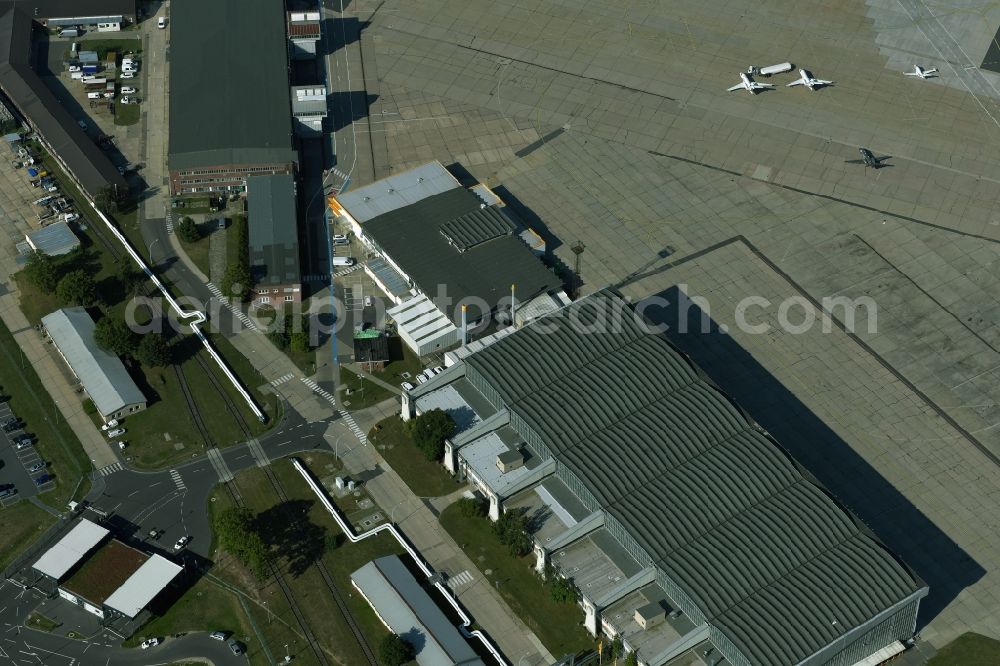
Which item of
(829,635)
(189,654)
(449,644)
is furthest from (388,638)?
(829,635)

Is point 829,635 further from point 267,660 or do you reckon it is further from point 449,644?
point 267,660

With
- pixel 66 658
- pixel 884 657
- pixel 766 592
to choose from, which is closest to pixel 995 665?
pixel 884 657

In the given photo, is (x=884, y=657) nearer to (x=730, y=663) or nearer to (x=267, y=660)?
(x=730, y=663)

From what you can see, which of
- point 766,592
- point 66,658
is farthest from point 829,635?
point 66,658

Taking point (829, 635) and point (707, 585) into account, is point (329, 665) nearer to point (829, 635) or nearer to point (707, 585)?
point (707, 585)
